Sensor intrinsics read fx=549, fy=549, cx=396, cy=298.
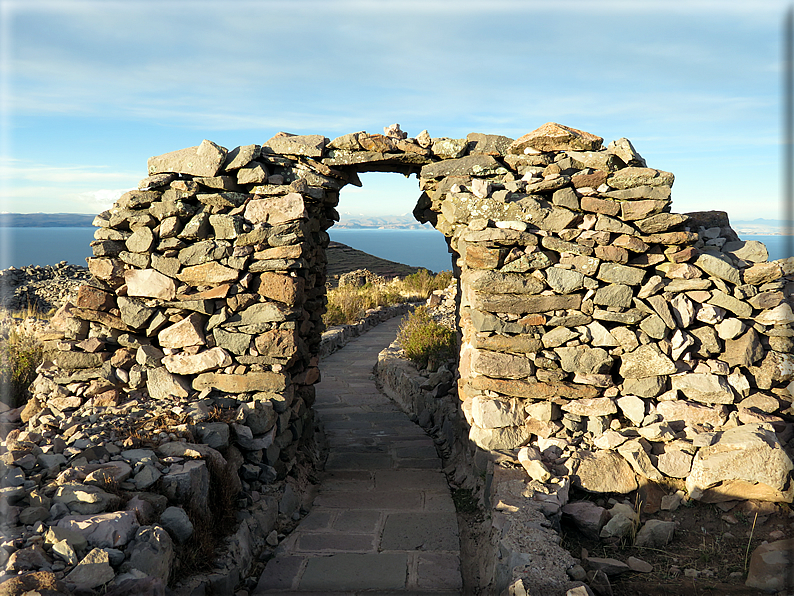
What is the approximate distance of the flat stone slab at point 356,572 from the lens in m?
3.66

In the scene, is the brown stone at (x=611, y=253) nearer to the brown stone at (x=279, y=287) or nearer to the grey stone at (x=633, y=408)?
the grey stone at (x=633, y=408)

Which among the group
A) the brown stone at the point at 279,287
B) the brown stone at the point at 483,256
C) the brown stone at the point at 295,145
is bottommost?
the brown stone at the point at 279,287

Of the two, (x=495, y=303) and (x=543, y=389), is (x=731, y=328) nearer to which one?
(x=543, y=389)

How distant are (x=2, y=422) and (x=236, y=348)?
6.69 ft

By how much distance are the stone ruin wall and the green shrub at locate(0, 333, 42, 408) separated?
2.98 feet

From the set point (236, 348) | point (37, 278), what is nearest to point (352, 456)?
point (236, 348)

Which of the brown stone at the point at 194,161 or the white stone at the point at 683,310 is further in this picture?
the brown stone at the point at 194,161

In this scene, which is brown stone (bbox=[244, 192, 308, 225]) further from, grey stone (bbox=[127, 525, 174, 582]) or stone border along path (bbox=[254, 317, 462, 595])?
grey stone (bbox=[127, 525, 174, 582])

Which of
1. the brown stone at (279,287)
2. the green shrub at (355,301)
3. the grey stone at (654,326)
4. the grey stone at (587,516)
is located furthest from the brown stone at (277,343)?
the green shrub at (355,301)

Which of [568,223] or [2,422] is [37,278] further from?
[568,223]

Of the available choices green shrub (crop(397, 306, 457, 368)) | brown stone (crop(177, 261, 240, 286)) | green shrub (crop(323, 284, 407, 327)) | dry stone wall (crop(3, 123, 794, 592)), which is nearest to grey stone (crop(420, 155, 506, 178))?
dry stone wall (crop(3, 123, 794, 592))

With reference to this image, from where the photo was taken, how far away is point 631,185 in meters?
4.78

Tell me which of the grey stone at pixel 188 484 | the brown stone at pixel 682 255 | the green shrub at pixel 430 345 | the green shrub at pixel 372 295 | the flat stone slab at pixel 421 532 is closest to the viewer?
the grey stone at pixel 188 484

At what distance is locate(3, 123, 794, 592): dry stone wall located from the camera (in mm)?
4539
